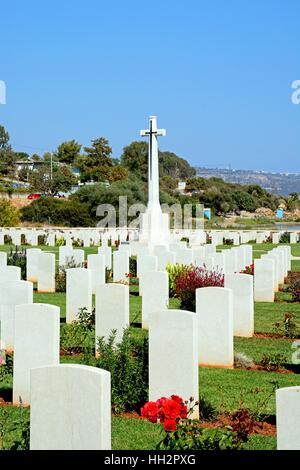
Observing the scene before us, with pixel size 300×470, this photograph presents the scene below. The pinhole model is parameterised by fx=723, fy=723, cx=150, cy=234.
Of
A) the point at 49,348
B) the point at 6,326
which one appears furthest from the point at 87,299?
the point at 49,348

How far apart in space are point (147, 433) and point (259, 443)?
3.37ft

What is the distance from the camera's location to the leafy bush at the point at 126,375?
24.3 feet

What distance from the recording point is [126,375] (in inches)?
297

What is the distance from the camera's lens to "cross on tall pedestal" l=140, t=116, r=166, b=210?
25.8 m

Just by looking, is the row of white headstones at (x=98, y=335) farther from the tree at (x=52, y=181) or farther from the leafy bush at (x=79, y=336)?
the tree at (x=52, y=181)

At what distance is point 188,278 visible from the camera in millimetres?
14297

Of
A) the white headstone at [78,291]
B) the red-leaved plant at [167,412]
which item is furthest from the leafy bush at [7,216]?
the red-leaved plant at [167,412]

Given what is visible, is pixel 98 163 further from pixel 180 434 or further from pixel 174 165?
pixel 180 434

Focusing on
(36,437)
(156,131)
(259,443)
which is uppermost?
(156,131)

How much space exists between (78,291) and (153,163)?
14194mm

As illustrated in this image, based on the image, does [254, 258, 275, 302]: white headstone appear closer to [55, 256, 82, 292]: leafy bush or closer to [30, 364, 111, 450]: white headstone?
[55, 256, 82, 292]: leafy bush

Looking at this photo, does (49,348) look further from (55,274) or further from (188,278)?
(55,274)

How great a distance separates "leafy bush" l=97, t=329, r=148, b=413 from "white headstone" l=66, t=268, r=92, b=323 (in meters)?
4.05
